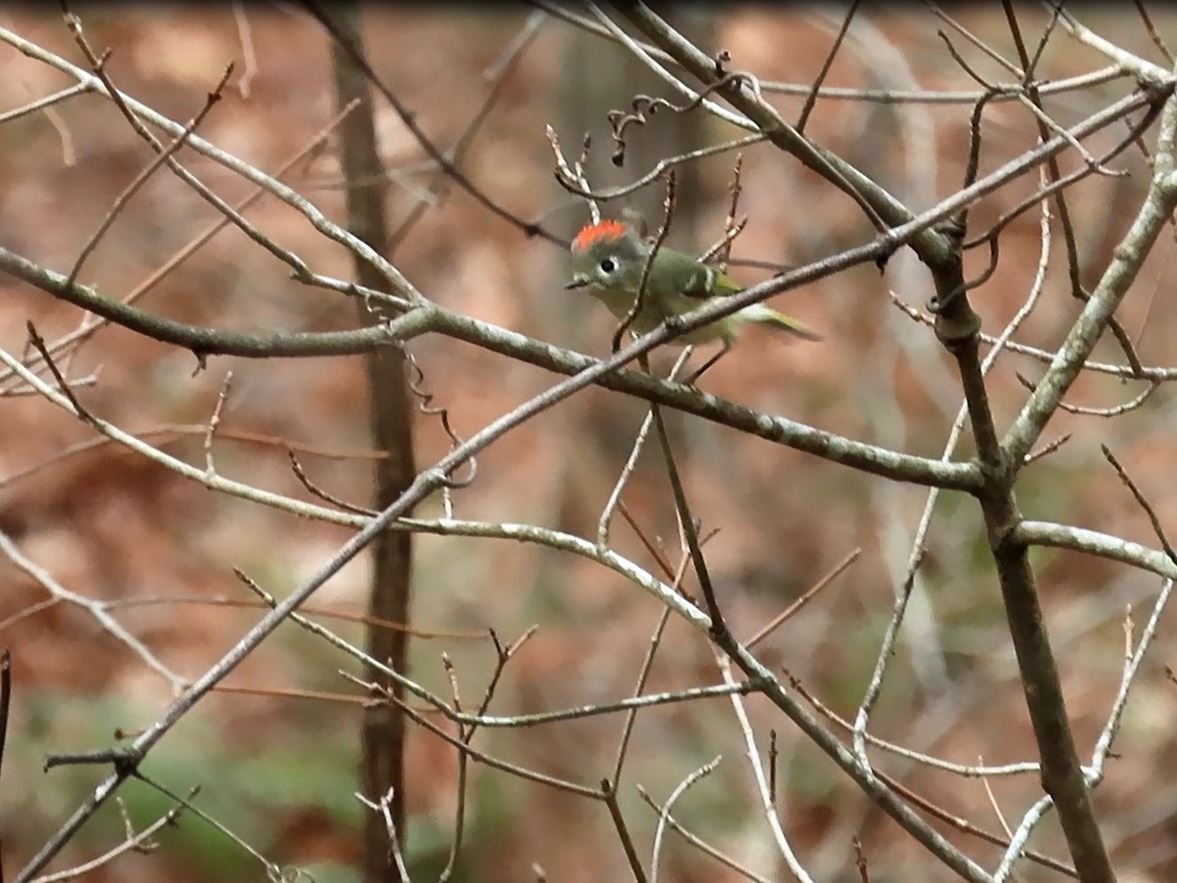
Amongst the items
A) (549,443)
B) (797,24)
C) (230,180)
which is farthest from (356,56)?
(797,24)

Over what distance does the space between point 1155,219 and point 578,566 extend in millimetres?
3547

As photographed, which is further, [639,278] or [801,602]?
[639,278]

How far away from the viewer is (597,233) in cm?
229

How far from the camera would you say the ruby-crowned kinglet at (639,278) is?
226cm

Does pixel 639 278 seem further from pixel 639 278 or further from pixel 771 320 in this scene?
pixel 771 320

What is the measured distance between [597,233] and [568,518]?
8.52 ft

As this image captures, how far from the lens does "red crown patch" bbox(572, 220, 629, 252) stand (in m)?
2.28

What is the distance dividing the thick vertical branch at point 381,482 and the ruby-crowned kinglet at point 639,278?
0.36m

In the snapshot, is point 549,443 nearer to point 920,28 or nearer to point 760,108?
point 920,28

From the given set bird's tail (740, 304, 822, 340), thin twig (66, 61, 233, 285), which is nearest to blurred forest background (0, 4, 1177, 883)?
bird's tail (740, 304, 822, 340)

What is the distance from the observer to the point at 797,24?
8266mm

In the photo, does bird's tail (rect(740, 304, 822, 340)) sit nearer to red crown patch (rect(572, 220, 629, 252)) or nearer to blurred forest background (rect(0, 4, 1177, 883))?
red crown patch (rect(572, 220, 629, 252))

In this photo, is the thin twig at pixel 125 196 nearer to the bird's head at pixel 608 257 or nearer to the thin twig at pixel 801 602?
the bird's head at pixel 608 257

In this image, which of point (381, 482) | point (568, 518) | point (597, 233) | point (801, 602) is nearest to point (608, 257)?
point (597, 233)
